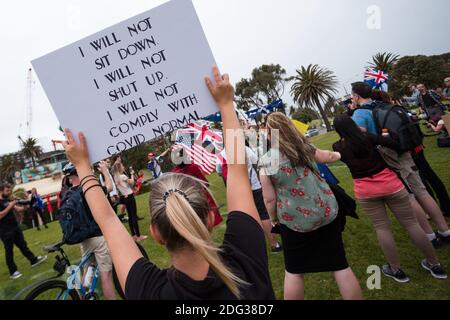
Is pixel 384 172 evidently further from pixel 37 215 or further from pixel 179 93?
pixel 37 215

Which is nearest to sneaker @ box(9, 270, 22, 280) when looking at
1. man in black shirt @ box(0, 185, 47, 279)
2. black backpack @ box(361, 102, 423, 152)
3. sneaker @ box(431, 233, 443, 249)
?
man in black shirt @ box(0, 185, 47, 279)

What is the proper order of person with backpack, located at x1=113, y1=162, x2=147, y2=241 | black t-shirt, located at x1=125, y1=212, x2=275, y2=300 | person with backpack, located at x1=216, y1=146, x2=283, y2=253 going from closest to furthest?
black t-shirt, located at x1=125, y1=212, x2=275, y2=300
person with backpack, located at x1=216, y1=146, x2=283, y2=253
person with backpack, located at x1=113, y1=162, x2=147, y2=241

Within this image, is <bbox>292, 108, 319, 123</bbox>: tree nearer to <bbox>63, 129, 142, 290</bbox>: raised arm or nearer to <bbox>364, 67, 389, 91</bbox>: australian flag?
<bbox>364, 67, 389, 91</bbox>: australian flag

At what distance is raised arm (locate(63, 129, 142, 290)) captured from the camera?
3.98ft

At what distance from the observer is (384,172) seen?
290 centimetres

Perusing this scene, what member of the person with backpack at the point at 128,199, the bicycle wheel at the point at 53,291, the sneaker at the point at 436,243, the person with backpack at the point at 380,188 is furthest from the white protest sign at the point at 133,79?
the person with backpack at the point at 128,199

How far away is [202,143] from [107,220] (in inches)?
305

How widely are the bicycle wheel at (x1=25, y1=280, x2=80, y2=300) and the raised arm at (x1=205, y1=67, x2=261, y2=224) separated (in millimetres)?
2896

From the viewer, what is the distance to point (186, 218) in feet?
3.65

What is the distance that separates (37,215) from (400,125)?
55.1 feet

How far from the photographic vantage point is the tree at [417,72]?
39344 millimetres

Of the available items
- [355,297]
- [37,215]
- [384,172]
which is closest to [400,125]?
[384,172]

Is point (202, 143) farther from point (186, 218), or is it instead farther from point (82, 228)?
point (186, 218)

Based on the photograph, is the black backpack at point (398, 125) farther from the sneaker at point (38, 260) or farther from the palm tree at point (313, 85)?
the palm tree at point (313, 85)
